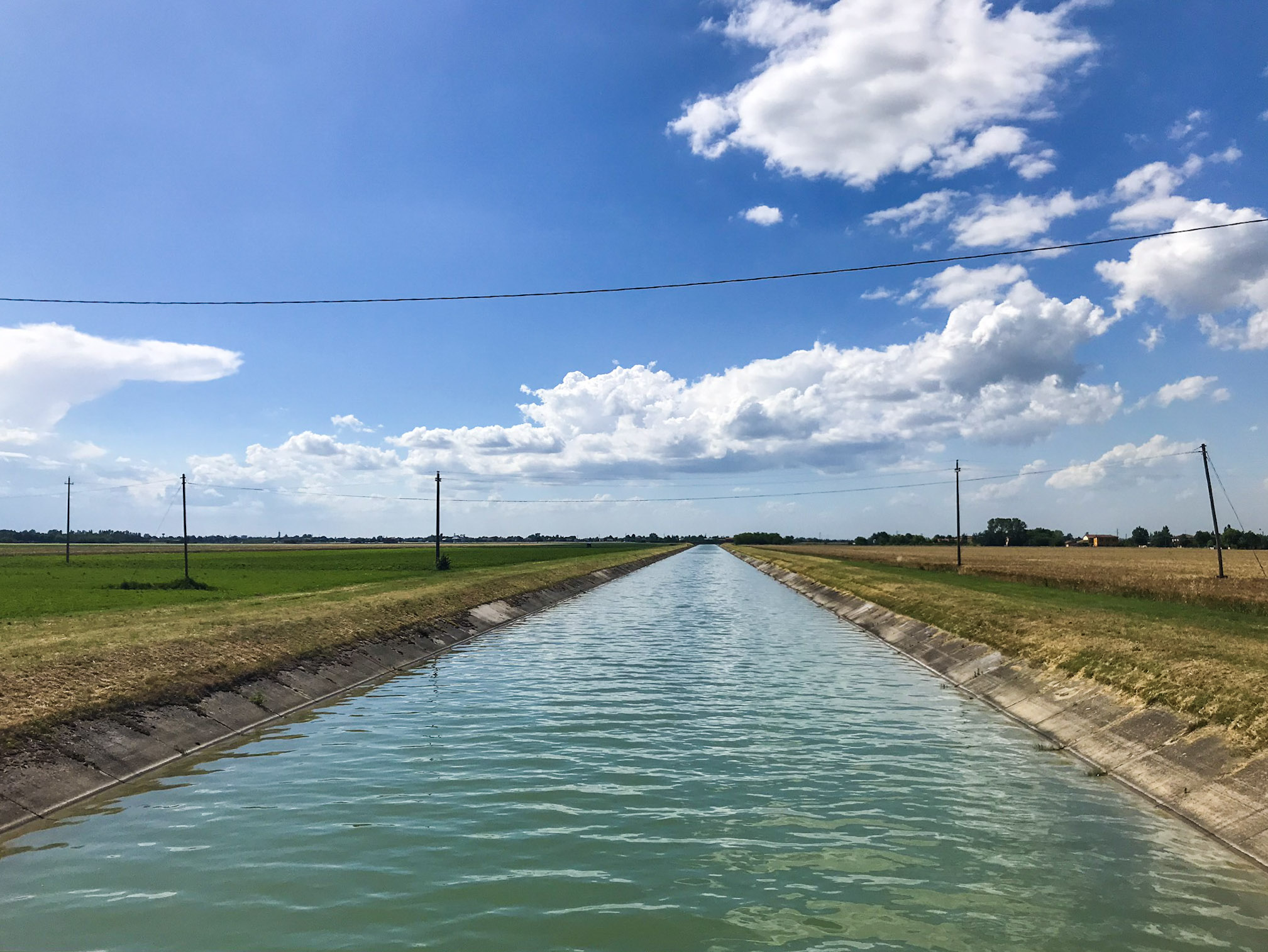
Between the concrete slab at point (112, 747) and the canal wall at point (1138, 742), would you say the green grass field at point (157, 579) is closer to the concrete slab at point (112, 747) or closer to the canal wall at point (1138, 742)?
the concrete slab at point (112, 747)

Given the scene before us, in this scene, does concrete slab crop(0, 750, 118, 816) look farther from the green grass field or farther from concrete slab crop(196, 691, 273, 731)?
the green grass field

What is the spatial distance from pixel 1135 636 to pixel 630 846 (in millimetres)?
20137

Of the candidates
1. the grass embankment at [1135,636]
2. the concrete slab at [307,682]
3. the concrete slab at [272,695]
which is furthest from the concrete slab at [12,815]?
the grass embankment at [1135,636]

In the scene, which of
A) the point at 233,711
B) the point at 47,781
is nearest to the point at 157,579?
the point at 233,711

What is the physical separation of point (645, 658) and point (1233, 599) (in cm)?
2840

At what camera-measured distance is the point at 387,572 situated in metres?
80.3

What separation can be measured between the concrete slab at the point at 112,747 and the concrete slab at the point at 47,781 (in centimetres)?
27

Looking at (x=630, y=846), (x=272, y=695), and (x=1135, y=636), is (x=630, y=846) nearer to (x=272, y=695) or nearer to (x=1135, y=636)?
(x=272, y=695)

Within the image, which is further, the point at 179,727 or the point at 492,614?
the point at 492,614

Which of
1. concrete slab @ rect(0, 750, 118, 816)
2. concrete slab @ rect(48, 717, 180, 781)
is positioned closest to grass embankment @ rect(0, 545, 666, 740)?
concrete slab @ rect(48, 717, 180, 781)

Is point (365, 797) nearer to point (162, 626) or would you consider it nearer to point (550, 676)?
point (550, 676)

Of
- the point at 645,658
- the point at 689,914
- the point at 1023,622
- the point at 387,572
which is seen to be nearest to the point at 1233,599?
the point at 1023,622

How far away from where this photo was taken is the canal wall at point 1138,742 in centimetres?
1233

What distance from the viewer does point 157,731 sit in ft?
56.0
